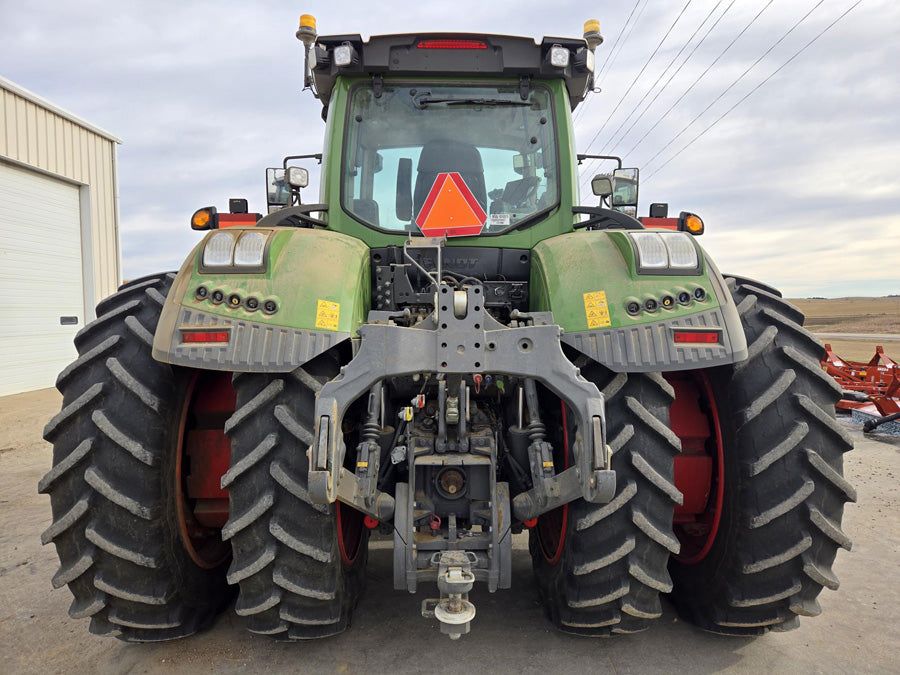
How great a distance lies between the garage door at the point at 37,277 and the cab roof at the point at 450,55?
10.0 meters

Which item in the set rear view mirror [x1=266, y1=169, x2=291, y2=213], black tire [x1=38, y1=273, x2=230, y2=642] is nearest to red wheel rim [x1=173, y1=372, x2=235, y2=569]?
black tire [x1=38, y1=273, x2=230, y2=642]

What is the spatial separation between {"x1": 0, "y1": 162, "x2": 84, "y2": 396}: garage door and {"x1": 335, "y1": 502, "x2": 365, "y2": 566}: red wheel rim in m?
10.2

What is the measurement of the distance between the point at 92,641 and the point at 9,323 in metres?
9.79

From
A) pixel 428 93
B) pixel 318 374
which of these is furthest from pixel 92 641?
pixel 428 93

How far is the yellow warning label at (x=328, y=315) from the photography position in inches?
84.1

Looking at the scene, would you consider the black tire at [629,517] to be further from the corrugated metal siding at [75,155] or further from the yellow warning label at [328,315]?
the corrugated metal siding at [75,155]

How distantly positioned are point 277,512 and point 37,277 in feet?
37.1

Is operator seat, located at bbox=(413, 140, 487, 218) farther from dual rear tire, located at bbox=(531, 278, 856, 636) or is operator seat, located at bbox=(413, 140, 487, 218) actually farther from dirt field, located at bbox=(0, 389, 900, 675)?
dirt field, located at bbox=(0, 389, 900, 675)

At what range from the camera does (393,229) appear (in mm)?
2961

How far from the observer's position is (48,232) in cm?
1113

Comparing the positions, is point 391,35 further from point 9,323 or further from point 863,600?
point 9,323

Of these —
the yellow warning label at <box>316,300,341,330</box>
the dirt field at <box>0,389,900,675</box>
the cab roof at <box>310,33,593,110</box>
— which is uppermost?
the cab roof at <box>310,33,593,110</box>

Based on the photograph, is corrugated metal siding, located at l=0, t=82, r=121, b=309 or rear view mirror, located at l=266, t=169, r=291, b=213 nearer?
rear view mirror, located at l=266, t=169, r=291, b=213

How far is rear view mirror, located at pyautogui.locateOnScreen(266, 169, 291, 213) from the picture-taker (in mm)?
3512
